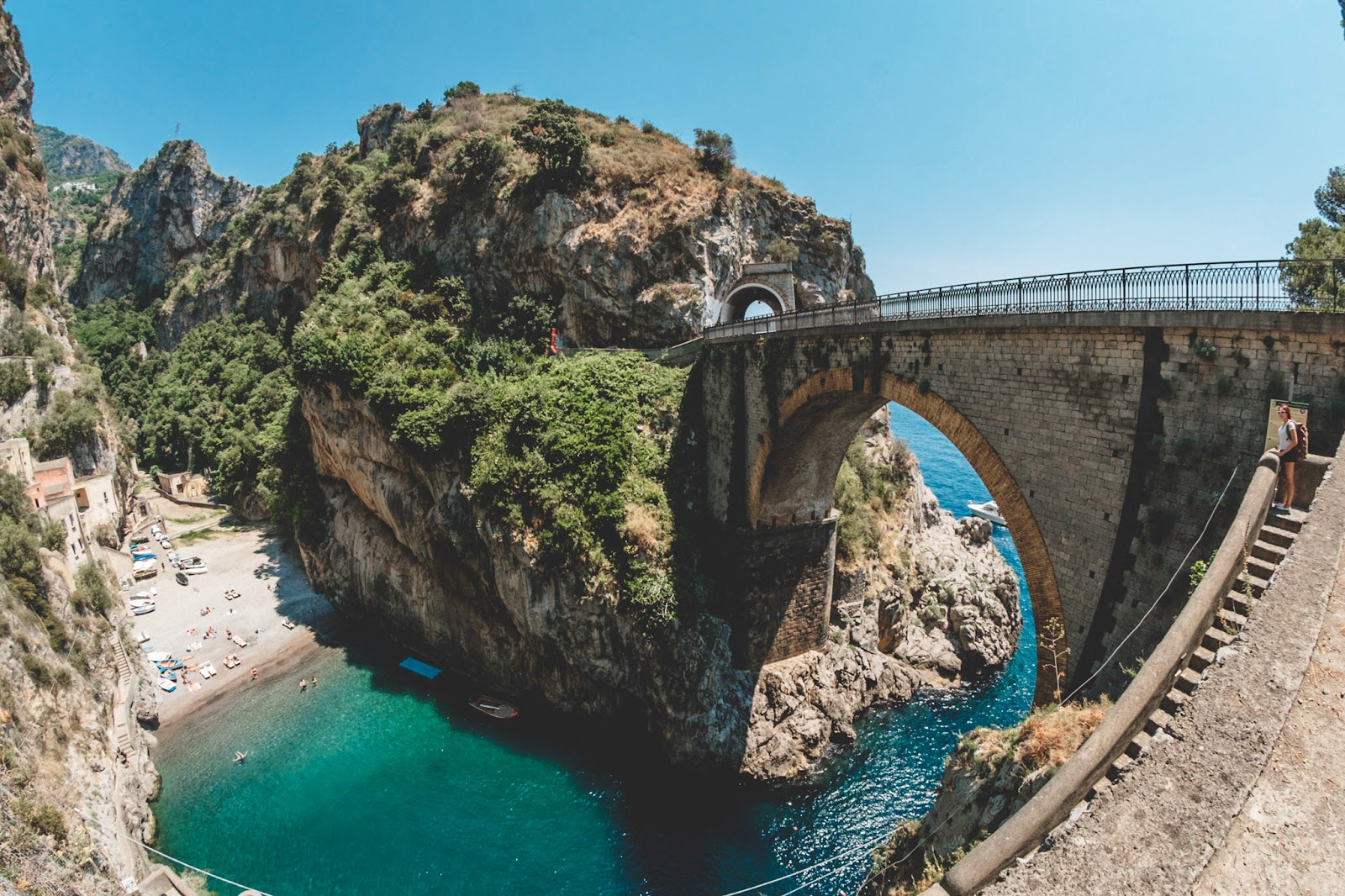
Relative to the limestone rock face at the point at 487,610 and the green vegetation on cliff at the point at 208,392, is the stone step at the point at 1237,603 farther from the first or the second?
the green vegetation on cliff at the point at 208,392

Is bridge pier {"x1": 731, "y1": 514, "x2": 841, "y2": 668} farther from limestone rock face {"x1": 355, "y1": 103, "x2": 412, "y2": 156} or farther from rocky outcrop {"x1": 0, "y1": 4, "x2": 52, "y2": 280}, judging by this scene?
rocky outcrop {"x1": 0, "y1": 4, "x2": 52, "y2": 280}

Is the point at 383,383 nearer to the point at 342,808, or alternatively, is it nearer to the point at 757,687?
the point at 342,808

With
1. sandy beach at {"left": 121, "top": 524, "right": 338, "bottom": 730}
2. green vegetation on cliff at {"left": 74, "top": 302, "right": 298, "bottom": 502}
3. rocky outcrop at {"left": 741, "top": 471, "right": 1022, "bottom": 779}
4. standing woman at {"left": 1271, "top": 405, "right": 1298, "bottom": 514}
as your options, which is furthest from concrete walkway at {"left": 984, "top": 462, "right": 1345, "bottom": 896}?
green vegetation on cliff at {"left": 74, "top": 302, "right": 298, "bottom": 502}

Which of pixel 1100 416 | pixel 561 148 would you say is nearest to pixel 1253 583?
Answer: pixel 1100 416

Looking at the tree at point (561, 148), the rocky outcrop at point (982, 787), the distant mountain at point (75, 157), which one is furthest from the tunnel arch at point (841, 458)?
the distant mountain at point (75, 157)

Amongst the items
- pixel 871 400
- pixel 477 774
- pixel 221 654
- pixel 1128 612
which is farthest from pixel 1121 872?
pixel 221 654
